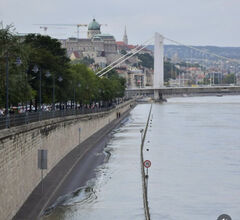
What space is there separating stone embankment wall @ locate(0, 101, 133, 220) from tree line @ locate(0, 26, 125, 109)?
7.95 ft

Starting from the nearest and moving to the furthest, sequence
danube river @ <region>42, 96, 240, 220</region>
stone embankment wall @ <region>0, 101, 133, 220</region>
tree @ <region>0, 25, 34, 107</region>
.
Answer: stone embankment wall @ <region>0, 101, 133, 220</region>
danube river @ <region>42, 96, 240, 220</region>
tree @ <region>0, 25, 34, 107</region>

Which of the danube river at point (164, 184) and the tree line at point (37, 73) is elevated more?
the tree line at point (37, 73)

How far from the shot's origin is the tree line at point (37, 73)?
4184 centimetres

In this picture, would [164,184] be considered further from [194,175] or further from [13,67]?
[13,67]

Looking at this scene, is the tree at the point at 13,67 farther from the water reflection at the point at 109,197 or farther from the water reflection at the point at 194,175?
the water reflection at the point at 194,175

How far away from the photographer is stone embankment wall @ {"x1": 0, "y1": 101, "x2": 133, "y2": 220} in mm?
27391

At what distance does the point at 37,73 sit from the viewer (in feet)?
192

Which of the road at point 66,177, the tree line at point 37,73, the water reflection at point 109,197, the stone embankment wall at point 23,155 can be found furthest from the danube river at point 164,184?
the tree line at point 37,73

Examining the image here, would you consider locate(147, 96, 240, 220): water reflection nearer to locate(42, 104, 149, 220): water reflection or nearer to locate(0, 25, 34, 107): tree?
locate(42, 104, 149, 220): water reflection

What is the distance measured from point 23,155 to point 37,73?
89.4 feet

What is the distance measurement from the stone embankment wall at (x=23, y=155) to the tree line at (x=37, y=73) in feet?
7.95

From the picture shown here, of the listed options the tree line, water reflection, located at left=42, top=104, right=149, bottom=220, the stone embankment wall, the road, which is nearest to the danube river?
water reflection, located at left=42, top=104, right=149, bottom=220

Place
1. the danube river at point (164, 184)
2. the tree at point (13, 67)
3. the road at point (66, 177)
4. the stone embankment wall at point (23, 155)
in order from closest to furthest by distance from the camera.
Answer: the stone embankment wall at point (23, 155) < the road at point (66, 177) < the danube river at point (164, 184) < the tree at point (13, 67)

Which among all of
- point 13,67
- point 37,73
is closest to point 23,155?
point 13,67
